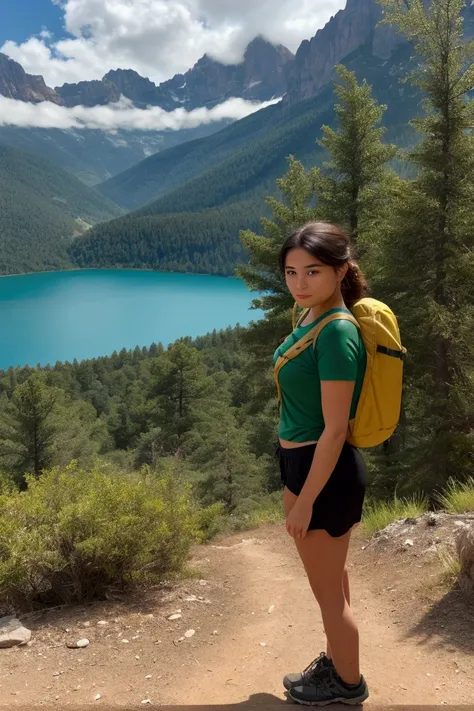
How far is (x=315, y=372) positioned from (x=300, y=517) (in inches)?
24.5

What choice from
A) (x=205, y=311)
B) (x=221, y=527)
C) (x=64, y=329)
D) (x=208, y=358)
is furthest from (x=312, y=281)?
(x=205, y=311)

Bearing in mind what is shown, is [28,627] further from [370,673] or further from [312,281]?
[312,281]

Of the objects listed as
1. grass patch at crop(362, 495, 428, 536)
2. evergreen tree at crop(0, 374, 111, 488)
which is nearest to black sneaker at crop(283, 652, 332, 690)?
grass patch at crop(362, 495, 428, 536)

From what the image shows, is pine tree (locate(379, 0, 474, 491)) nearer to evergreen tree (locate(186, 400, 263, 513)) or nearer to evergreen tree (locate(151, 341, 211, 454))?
evergreen tree (locate(186, 400, 263, 513))

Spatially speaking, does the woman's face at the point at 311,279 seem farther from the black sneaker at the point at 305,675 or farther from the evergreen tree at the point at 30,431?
the evergreen tree at the point at 30,431

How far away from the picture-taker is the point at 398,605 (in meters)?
3.63

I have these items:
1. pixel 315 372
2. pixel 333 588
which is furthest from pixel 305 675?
pixel 315 372

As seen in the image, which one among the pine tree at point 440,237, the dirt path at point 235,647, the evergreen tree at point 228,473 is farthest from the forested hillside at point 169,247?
the dirt path at point 235,647

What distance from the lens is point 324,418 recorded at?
81.9 inches

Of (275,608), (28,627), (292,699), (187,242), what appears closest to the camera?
(292,699)

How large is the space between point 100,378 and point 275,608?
62.8 m

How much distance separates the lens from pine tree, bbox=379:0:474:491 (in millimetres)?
8133

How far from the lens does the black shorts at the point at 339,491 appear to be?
2.18 metres

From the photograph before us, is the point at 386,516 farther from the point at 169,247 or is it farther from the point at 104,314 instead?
the point at 169,247
